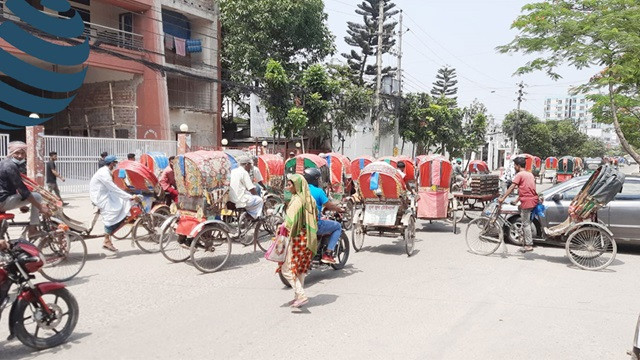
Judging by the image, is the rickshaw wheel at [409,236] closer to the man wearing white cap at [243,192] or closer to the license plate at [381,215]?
the license plate at [381,215]

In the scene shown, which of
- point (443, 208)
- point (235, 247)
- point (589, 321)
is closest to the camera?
point (589, 321)

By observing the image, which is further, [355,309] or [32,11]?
[32,11]

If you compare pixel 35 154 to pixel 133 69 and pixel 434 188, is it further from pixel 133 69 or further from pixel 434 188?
pixel 434 188

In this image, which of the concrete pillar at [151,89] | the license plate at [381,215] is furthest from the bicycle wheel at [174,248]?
the concrete pillar at [151,89]

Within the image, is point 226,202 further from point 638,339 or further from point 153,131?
point 153,131

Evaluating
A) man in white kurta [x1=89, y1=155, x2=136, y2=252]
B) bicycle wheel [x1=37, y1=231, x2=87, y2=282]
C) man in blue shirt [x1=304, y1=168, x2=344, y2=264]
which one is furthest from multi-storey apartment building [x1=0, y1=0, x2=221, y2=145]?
man in blue shirt [x1=304, y1=168, x2=344, y2=264]

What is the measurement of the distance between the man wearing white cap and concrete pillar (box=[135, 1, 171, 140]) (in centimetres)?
1716

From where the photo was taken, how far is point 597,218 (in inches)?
325

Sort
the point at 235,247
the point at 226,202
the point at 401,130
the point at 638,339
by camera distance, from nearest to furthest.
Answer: the point at 638,339 → the point at 226,202 → the point at 235,247 → the point at 401,130

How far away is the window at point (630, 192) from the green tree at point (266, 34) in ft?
65.1

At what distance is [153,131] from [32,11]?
23.7ft

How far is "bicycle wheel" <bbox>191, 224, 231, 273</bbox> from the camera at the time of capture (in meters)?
7.13

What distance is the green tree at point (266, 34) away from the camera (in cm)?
2664

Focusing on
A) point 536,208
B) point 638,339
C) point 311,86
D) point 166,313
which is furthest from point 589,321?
point 311,86
